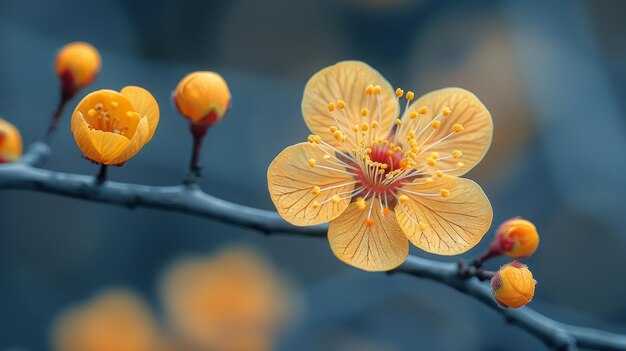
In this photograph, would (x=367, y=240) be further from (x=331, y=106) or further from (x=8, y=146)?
(x=8, y=146)

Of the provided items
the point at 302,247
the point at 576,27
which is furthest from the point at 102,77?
the point at 576,27

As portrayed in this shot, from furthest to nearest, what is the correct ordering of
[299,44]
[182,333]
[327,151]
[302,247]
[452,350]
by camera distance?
1. [299,44]
2. [302,247]
3. [182,333]
4. [452,350]
5. [327,151]

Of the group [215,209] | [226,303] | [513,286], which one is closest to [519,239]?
[513,286]

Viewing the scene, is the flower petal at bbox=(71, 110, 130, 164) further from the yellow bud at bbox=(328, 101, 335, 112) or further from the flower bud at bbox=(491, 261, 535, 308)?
the flower bud at bbox=(491, 261, 535, 308)

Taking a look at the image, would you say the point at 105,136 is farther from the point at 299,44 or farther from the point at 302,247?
the point at 299,44

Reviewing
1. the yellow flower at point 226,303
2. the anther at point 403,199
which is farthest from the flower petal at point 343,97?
the yellow flower at point 226,303
